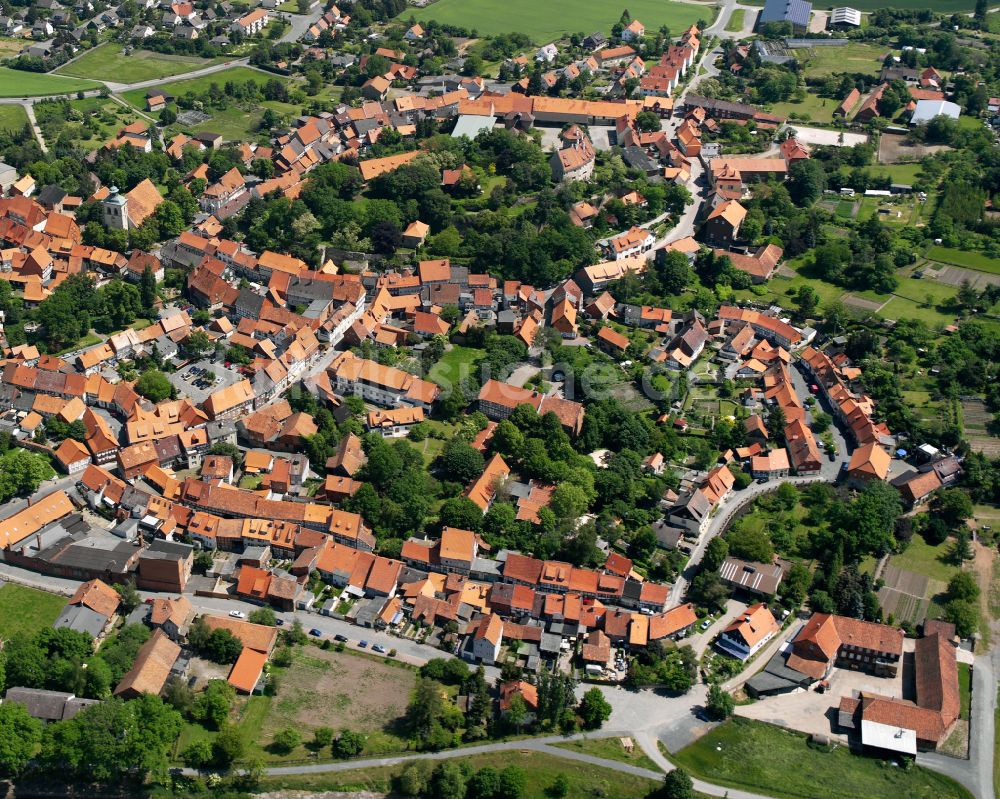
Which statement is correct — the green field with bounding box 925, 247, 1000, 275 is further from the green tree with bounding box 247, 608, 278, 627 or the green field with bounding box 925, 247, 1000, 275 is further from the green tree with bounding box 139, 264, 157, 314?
the green tree with bounding box 247, 608, 278, 627

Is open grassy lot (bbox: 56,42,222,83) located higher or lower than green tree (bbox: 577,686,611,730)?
higher

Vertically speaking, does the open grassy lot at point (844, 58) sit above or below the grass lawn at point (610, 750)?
above

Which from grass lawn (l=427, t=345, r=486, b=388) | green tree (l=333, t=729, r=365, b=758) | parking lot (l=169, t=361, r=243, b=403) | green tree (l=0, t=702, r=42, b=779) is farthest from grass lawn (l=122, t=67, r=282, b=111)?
green tree (l=333, t=729, r=365, b=758)

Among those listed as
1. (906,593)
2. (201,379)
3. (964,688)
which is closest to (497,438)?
(201,379)

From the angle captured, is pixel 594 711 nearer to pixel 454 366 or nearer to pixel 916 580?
pixel 916 580

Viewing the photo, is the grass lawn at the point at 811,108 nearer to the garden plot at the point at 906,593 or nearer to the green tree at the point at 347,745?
the garden plot at the point at 906,593

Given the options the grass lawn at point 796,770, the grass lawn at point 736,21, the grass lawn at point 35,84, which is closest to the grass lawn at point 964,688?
the grass lawn at point 796,770
